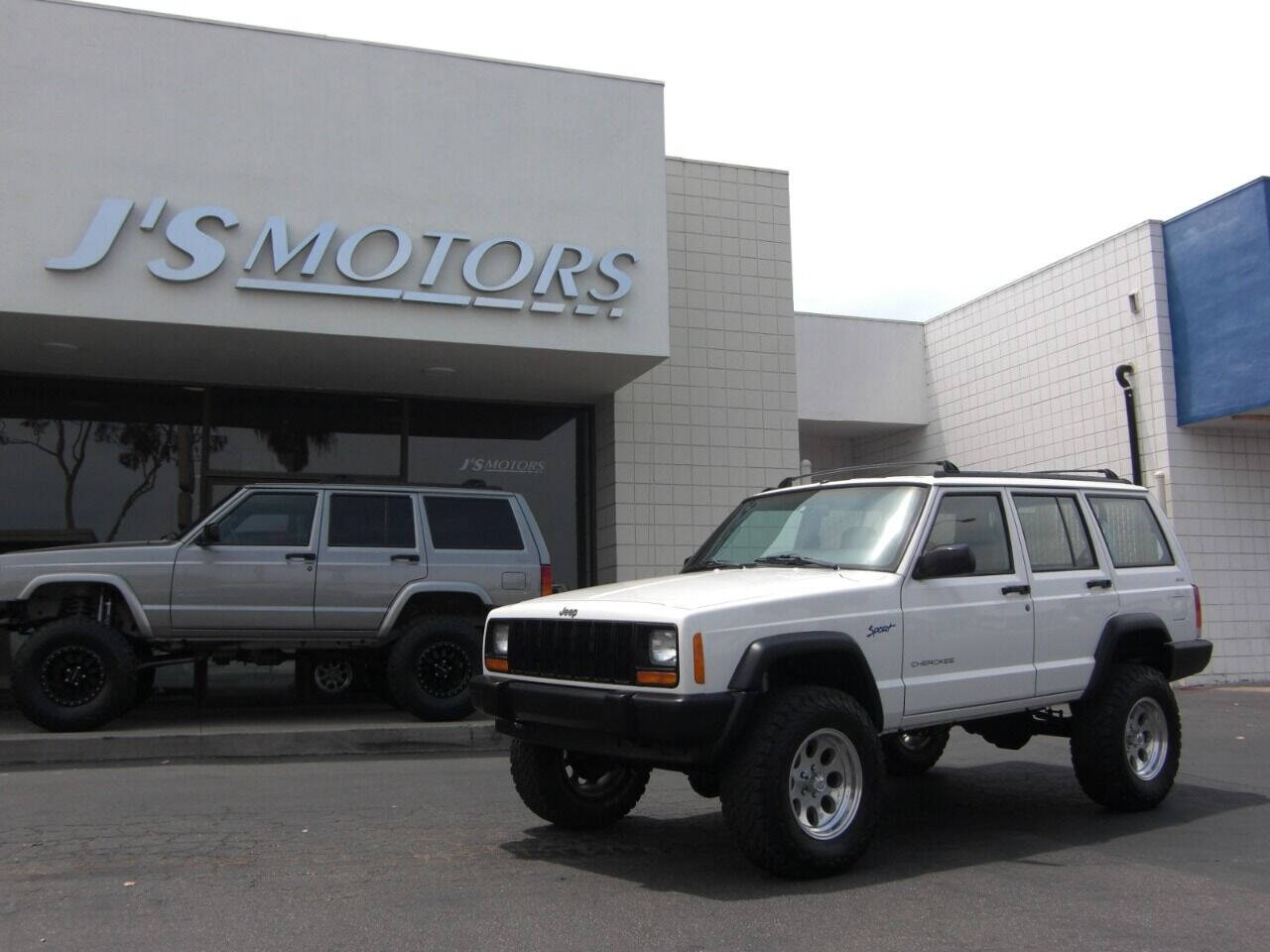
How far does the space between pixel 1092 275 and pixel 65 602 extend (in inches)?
528

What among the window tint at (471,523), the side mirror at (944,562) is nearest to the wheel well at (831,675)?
the side mirror at (944,562)

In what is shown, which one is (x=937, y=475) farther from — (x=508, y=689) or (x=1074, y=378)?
(x=1074, y=378)

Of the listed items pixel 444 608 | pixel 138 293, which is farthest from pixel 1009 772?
pixel 138 293

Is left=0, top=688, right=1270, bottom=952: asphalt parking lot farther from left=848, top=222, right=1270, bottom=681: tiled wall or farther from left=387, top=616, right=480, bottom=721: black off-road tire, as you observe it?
left=848, top=222, right=1270, bottom=681: tiled wall

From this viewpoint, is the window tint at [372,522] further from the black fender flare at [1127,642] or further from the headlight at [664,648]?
the black fender flare at [1127,642]

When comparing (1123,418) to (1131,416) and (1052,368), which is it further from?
(1052,368)

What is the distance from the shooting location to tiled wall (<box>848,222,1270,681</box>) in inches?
588

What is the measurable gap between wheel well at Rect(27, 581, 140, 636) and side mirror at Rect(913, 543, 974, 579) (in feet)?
22.2

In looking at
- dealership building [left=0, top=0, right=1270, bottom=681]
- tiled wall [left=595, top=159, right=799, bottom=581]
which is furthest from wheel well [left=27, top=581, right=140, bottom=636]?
tiled wall [left=595, top=159, right=799, bottom=581]

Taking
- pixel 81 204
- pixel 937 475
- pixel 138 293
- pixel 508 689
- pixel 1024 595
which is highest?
pixel 81 204

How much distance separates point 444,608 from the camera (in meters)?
10.4

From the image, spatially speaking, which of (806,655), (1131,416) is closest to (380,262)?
(806,655)

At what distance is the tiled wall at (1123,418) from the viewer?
14945 mm

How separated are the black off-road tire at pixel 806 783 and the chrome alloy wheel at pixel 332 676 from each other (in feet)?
25.2
